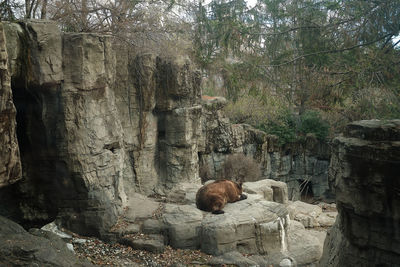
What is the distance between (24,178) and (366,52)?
788 centimetres

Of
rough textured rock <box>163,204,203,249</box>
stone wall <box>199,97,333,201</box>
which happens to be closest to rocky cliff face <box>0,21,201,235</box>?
rough textured rock <box>163,204,203,249</box>

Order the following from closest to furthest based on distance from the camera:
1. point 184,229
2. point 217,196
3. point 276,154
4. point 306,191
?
point 184,229 < point 217,196 < point 276,154 < point 306,191

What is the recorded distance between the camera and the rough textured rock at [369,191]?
4266mm

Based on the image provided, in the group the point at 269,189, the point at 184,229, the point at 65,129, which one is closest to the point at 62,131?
the point at 65,129

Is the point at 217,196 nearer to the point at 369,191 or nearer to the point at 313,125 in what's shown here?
the point at 369,191

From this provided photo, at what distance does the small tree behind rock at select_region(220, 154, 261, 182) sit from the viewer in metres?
19.0

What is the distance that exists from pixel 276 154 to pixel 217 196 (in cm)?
1493

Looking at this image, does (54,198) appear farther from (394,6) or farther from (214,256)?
(394,6)

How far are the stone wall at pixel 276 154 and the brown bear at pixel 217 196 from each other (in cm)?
1005

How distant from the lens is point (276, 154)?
23594 mm

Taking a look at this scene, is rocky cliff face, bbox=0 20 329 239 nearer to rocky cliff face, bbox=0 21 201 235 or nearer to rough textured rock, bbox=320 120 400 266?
rocky cliff face, bbox=0 21 201 235

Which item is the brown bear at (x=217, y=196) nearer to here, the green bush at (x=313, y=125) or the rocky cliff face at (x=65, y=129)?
the rocky cliff face at (x=65, y=129)

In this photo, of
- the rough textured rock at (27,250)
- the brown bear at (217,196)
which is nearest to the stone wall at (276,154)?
the brown bear at (217,196)

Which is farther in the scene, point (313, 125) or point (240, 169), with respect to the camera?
point (313, 125)
